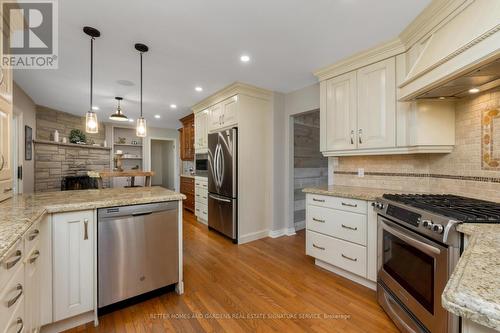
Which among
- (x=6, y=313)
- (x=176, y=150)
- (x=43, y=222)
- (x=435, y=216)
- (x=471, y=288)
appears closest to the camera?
(x=471, y=288)

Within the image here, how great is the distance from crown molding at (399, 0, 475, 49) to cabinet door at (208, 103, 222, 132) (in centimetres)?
265

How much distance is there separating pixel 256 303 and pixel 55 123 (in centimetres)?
605

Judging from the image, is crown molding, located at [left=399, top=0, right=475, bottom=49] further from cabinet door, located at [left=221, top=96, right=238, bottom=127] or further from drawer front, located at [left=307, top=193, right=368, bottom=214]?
cabinet door, located at [left=221, top=96, right=238, bottom=127]

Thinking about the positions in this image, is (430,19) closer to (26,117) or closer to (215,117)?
(215,117)

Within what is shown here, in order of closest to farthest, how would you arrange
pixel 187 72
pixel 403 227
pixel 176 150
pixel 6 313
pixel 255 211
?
1. pixel 6 313
2. pixel 403 227
3. pixel 187 72
4. pixel 255 211
5. pixel 176 150

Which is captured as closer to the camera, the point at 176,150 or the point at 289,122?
the point at 289,122

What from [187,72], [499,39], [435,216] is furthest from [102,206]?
[499,39]

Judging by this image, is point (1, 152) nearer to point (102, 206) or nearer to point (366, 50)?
point (102, 206)

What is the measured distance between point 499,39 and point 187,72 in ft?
9.46

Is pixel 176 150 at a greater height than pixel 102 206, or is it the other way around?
pixel 176 150

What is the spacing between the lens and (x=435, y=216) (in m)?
1.33

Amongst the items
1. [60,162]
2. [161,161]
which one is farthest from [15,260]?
[161,161]

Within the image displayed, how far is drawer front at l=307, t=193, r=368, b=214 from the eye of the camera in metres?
2.10

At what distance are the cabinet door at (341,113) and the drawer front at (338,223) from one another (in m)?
0.79
